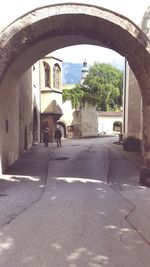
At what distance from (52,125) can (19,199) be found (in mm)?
24685

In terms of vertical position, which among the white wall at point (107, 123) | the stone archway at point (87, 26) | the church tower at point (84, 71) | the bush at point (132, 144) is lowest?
the bush at point (132, 144)

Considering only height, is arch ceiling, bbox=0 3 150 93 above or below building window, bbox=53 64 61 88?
below

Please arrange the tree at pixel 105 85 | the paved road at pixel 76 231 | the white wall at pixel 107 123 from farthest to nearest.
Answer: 1. the tree at pixel 105 85
2. the white wall at pixel 107 123
3. the paved road at pixel 76 231

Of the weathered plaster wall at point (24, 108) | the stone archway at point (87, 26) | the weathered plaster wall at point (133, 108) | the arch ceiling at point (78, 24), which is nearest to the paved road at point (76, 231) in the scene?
the stone archway at point (87, 26)

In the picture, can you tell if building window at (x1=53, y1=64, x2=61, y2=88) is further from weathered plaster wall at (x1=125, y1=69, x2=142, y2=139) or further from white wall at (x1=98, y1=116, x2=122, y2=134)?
white wall at (x1=98, y1=116, x2=122, y2=134)

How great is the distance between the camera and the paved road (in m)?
5.48

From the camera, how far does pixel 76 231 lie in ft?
22.5

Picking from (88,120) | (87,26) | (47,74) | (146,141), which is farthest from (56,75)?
(146,141)

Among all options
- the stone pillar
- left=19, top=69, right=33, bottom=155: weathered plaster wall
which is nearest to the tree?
left=19, top=69, right=33, bottom=155: weathered plaster wall

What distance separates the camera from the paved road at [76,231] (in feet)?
18.0

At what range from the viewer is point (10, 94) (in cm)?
1727

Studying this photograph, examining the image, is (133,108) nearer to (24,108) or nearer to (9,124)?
(24,108)

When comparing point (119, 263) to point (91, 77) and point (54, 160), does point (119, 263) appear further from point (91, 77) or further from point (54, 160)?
point (91, 77)

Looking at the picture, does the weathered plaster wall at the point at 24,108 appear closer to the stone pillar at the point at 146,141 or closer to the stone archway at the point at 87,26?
the stone archway at the point at 87,26
